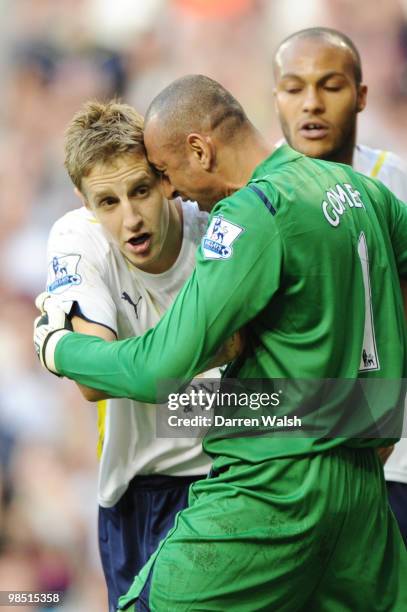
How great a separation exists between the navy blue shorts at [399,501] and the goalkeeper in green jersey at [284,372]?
1.53 metres

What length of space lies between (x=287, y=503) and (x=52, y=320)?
933 millimetres

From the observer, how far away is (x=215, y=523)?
295 cm

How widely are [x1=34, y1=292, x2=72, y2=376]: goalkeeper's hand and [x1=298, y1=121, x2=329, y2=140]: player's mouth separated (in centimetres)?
160

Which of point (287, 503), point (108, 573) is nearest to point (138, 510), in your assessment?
point (108, 573)

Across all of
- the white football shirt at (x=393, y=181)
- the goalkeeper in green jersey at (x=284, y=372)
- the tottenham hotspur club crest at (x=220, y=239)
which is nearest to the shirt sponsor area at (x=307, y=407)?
the goalkeeper in green jersey at (x=284, y=372)

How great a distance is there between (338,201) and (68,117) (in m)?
4.56

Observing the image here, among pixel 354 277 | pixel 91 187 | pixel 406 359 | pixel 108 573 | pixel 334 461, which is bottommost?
pixel 108 573

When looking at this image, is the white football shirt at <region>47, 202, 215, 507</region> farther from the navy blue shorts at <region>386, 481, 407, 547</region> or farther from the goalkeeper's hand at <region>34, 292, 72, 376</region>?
the navy blue shorts at <region>386, 481, 407, 547</region>

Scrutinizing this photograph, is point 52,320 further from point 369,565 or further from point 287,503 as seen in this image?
point 369,565

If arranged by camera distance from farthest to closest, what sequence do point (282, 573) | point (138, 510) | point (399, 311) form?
point (138, 510)
point (399, 311)
point (282, 573)

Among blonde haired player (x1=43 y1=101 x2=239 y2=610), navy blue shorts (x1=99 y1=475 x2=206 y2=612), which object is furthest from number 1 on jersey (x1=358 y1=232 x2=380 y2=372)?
navy blue shorts (x1=99 y1=475 x2=206 y2=612)

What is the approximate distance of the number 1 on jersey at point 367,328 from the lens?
10.1 ft

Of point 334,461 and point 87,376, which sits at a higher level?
point 87,376

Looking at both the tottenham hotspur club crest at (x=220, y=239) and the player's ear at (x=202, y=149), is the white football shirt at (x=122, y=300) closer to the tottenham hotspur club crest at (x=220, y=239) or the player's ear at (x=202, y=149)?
the player's ear at (x=202, y=149)
